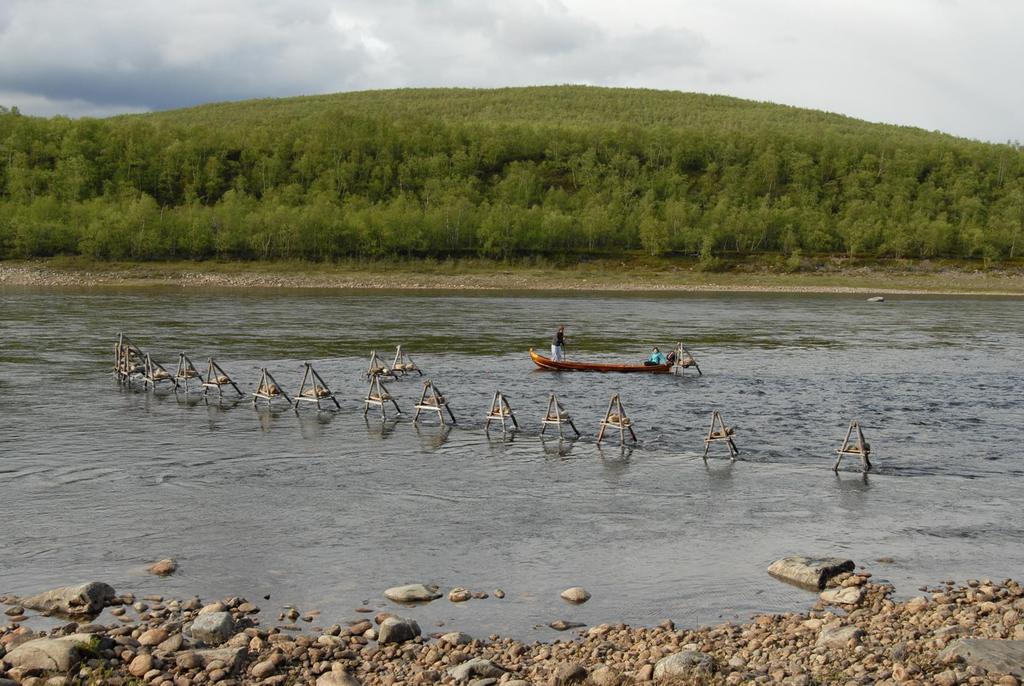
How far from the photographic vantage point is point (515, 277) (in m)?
153

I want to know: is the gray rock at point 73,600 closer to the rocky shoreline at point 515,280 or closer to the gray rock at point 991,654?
the gray rock at point 991,654

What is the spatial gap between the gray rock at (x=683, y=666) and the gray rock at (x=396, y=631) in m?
4.66

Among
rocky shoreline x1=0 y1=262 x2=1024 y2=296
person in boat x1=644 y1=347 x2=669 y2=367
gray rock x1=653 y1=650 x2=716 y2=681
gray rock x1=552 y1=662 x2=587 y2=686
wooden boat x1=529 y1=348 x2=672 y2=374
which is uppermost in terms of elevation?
rocky shoreline x1=0 y1=262 x2=1024 y2=296

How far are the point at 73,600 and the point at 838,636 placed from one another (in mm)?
14922

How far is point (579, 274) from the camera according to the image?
15938 cm

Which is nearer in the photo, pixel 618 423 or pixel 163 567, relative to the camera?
pixel 163 567

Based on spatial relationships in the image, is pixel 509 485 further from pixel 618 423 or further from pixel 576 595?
pixel 576 595

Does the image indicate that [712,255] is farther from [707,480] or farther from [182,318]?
[707,480]

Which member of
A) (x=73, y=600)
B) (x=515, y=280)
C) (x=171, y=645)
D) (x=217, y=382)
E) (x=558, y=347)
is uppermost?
(x=515, y=280)

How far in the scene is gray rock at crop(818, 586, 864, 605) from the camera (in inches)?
789

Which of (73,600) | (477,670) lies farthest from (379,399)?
(477,670)

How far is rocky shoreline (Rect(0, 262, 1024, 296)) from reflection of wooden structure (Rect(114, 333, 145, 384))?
83.7 m

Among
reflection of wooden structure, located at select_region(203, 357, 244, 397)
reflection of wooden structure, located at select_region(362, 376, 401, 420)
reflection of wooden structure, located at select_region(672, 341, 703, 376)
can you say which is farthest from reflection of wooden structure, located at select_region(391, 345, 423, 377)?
reflection of wooden structure, located at select_region(672, 341, 703, 376)

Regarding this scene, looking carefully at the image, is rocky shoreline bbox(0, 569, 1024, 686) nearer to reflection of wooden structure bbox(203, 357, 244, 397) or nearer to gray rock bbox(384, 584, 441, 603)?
gray rock bbox(384, 584, 441, 603)
